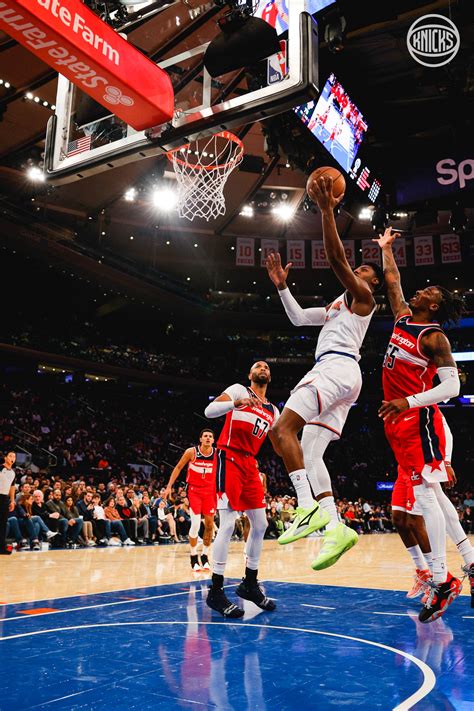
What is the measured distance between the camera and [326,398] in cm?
390

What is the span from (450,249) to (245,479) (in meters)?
22.8

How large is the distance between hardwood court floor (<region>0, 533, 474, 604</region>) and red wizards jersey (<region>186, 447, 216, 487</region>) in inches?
49.8

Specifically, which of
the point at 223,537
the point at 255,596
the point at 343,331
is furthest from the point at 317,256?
the point at 343,331

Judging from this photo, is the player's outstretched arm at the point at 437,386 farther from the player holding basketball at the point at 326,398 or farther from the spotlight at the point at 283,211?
the spotlight at the point at 283,211

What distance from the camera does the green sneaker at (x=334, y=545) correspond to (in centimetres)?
350

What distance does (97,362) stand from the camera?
2706 cm

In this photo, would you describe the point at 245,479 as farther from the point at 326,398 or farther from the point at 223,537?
the point at 326,398

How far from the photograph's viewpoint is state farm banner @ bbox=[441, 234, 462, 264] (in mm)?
25734

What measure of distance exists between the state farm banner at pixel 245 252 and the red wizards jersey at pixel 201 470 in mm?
19283

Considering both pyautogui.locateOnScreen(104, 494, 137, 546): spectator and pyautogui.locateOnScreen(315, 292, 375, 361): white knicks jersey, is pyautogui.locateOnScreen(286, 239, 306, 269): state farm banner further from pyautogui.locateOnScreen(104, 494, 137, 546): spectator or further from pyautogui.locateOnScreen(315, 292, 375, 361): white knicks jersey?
pyautogui.locateOnScreen(315, 292, 375, 361): white knicks jersey

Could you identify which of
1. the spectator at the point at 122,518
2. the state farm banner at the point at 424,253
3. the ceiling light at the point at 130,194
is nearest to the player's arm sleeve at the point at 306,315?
the spectator at the point at 122,518

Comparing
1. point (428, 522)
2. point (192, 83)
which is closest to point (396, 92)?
point (192, 83)

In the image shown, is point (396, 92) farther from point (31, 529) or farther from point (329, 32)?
point (31, 529)

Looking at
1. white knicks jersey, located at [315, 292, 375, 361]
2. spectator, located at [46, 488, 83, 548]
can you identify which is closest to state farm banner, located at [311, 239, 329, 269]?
spectator, located at [46, 488, 83, 548]
